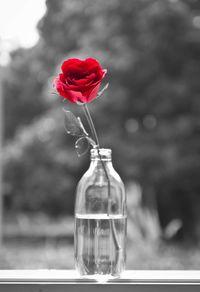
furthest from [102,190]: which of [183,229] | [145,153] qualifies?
[183,229]

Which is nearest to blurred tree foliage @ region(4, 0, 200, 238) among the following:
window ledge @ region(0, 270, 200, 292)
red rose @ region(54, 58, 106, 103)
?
red rose @ region(54, 58, 106, 103)

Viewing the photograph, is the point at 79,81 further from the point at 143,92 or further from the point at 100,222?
the point at 143,92

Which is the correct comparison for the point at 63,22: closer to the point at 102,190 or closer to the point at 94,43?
the point at 94,43

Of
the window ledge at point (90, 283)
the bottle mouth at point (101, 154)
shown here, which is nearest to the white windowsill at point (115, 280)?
the window ledge at point (90, 283)

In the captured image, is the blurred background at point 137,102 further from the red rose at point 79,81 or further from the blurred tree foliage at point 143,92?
the red rose at point 79,81

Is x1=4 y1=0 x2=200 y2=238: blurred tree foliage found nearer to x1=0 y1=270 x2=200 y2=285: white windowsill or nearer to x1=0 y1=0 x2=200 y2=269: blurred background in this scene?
x1=0 y1=0 x2=200 y2=269: blurred background

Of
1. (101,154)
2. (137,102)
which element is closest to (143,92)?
(137,102)
